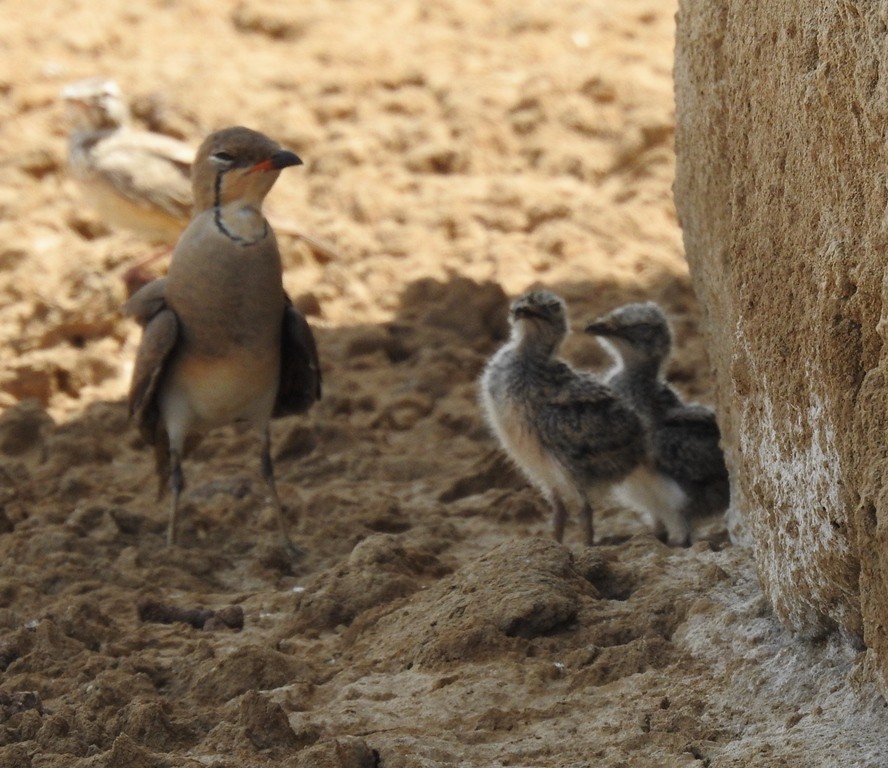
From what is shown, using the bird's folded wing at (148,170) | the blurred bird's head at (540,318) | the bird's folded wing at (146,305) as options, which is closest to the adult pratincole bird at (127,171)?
the bird's folded wing at (148,170)

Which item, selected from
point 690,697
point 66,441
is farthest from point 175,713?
point 66,441

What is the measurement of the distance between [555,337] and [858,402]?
300 centimetres

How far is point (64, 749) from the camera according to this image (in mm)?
4293

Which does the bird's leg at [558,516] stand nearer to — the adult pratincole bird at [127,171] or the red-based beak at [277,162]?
the red-based beak at [277,162]

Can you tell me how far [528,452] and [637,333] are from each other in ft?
2.52

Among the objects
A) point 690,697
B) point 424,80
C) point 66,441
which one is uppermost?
point 424,80

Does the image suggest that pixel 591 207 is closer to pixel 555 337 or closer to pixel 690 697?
pixel 555 337

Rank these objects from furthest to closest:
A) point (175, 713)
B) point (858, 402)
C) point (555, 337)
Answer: point (555, 337) → point (175, 713) → point (858, 402)

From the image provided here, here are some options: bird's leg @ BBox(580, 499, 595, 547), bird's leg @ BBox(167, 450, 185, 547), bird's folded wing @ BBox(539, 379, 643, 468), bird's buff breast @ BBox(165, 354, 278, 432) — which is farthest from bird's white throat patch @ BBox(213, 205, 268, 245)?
bird's leg @ BBox(580, 499, 595, 547)

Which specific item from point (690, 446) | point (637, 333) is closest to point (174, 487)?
point (637, 333)

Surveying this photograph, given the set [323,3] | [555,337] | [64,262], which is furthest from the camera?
[323,3]

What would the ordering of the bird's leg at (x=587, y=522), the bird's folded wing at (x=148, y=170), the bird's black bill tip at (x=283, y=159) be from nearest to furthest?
the bird's leg at (x=587, y=522), the bird's black bill tip at (x=283, y=159), the bird's folded wing at (x=148, y=170)

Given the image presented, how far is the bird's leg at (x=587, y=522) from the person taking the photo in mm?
6453

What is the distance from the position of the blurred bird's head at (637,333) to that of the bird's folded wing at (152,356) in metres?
1.84
